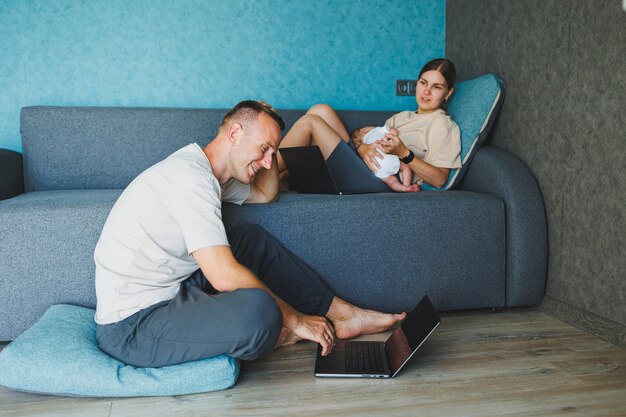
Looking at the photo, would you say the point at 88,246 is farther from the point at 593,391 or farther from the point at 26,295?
the point at 593,391

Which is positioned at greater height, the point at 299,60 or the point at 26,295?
the point at 299,60

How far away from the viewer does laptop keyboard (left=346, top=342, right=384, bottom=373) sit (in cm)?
162

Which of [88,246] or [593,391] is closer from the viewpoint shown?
[593,391]

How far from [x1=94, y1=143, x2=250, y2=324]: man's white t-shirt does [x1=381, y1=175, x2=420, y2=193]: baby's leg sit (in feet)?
3.58

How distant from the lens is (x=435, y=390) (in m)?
1.50

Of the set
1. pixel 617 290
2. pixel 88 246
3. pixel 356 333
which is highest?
pixel 88 246

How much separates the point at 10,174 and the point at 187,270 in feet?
4.20

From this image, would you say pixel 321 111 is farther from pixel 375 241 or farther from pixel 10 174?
pixel 10 174

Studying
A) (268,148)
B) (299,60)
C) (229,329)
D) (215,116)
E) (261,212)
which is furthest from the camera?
(299,60)

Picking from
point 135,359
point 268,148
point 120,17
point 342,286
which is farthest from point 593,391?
point 120,17

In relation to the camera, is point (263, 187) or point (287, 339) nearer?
point (287, 339)

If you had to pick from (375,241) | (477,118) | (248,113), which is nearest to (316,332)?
(375,241)

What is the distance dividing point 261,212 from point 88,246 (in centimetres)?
61

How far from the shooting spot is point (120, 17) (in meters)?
2.84
